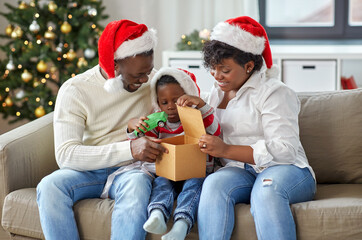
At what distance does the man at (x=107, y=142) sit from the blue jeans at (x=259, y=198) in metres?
0.24

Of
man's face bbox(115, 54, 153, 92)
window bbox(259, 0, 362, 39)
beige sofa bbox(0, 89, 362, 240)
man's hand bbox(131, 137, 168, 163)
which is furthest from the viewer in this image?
window bbox(259, 0, 362, 39)

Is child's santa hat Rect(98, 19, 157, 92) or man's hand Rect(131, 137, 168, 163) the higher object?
child's santa hat Rect(98, 19, 157, 92)

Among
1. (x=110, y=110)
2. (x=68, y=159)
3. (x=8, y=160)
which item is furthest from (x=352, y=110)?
(x=8, y=160)

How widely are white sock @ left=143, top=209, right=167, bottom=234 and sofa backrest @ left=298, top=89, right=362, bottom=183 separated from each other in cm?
83

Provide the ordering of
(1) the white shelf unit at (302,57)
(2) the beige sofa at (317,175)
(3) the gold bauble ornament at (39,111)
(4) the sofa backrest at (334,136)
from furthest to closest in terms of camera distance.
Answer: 1. (3) the gold bauble ornament at (39,111)
2. (1) the white shelf unit at (302,57)
3. (4) the sofa backrest at (334,136)
4. (2) the beige sofa at (317,175)

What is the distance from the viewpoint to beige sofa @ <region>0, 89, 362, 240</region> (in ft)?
6.46

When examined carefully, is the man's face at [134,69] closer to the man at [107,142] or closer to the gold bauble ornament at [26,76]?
the man at [107,142]

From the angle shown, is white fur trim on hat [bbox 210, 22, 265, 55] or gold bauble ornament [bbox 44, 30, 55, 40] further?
gold bauble ornament [bbox 44, 30, 55, 40]

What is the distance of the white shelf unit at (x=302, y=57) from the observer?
3626 mm

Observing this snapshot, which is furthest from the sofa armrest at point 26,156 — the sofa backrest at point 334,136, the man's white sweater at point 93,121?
the sofa backrest at point 334,136

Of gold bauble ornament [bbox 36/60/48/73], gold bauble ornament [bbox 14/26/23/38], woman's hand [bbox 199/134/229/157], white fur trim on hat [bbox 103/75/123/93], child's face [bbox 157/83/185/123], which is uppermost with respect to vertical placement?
gold bauble ornament [bbox 14/26/23/38]

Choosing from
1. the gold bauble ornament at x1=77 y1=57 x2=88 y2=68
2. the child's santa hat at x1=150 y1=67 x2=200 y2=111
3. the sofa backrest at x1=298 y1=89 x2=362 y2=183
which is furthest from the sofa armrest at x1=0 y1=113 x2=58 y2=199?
the gold bauble ornament at x1=77 y1=57 x2=88 y2=68

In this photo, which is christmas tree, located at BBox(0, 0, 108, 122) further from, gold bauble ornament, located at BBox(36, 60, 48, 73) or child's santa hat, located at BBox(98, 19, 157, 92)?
child's santa hat, located at BBox(98, 19, 157, 92)

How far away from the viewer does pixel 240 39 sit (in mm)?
2129
